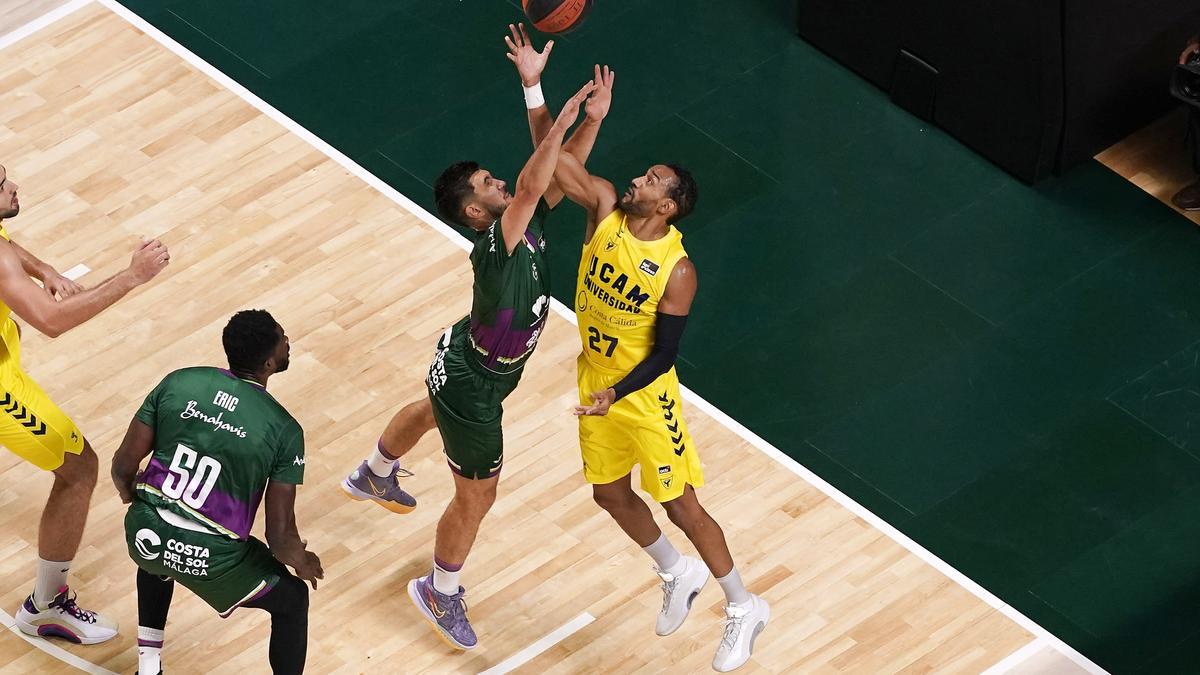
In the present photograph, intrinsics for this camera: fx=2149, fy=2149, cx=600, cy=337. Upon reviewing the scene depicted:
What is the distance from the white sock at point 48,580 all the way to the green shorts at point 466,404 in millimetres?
1574

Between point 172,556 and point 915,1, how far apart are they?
5303 mm

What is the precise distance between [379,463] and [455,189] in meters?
1.54

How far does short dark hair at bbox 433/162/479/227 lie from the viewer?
762cm

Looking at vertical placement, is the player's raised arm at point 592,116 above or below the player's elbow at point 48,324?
above

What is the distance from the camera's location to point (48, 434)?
314 inches


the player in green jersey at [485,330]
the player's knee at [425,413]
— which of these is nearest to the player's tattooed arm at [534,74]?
the player in green jersey at [485,330]

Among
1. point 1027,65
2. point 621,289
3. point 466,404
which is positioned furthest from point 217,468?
point 1027,65

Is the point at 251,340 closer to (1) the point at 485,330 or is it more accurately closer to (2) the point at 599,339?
Answer: (1) the point at 485,330

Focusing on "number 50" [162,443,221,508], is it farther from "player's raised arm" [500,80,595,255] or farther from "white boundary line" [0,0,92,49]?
"white boundary line" [0,0,92,49]

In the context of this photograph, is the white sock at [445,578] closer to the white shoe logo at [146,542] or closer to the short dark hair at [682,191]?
the white shoe logo at [146,542]

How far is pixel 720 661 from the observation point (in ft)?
26.9

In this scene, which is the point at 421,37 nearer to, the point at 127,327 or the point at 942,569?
the point at 127,327

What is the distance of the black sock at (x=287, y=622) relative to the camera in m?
7.50

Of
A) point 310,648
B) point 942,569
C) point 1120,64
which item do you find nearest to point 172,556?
point 310,648
